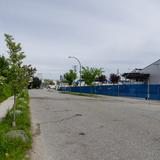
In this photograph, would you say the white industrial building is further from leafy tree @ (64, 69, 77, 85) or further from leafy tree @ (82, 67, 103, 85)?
leafy tree @ (64, 69, 77, 85)

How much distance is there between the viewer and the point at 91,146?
30.6 ft

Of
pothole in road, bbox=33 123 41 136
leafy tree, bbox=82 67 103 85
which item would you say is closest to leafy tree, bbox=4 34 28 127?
pothole in road, bbox=33 123 41 136

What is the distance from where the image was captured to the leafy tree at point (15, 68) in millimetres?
12492

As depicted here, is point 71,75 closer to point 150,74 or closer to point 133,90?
point 150,74

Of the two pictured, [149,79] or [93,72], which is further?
[149,79]

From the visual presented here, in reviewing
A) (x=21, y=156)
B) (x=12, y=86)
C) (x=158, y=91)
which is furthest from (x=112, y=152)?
(x=158, y=91)

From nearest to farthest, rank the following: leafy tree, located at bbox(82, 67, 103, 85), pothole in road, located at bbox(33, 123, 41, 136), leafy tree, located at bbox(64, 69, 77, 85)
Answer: pothole in road, located at bbox(33, 123, 41, 136) → leafy tree, located at bbox(82, 67, 103, 85) → leafy tree, located at bbox(64, 69, 77, 85)

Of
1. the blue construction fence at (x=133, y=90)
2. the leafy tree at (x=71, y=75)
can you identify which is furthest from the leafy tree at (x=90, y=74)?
the leafy tree at (x=71, y=75)

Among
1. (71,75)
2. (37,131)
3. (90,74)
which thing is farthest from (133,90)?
(71,75)

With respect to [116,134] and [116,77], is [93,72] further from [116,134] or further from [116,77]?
[116,134]

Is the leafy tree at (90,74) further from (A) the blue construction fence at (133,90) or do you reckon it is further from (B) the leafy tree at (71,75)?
(B) the leafy tree at (71,75)

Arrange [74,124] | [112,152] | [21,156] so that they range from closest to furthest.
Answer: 1. [21,156]
2. [112,152]
3. [74,124]

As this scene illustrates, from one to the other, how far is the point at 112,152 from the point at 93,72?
2280 inches

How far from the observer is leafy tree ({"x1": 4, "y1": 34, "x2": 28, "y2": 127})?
1249cm
